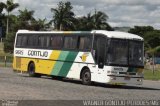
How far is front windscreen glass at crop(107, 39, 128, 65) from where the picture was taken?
2647cm

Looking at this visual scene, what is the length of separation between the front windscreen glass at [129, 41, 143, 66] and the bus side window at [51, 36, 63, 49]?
17.3 feet

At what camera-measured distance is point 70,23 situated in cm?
10588

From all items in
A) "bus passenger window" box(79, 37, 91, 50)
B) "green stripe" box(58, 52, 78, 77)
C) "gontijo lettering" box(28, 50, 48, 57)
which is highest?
"bus passenger window" box(79, 37, 91, 50)

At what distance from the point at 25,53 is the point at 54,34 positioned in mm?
3530

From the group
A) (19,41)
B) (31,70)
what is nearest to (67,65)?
(31,70)

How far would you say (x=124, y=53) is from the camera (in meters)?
26.8

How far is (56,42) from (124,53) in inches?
230

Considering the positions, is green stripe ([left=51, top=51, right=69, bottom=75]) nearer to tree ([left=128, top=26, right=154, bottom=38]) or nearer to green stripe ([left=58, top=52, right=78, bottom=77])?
green stripe ([left=58, top=52, right=78, bottom=77])

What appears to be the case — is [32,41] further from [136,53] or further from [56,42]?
[136,53]

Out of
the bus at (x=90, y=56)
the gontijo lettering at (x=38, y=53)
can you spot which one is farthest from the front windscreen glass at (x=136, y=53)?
the gontijo lettering at (x=38, y=53)

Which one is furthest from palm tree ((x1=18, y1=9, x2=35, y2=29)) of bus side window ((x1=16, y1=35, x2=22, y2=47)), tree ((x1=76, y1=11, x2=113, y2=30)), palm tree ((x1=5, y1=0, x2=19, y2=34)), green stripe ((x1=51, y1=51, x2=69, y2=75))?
green stripe ((x1=51, y1=51, x2=69, y2=75))

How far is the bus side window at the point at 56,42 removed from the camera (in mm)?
30839

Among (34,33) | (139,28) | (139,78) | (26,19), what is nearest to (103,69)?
(139,78)

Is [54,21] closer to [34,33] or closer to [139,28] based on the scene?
[139,28]
